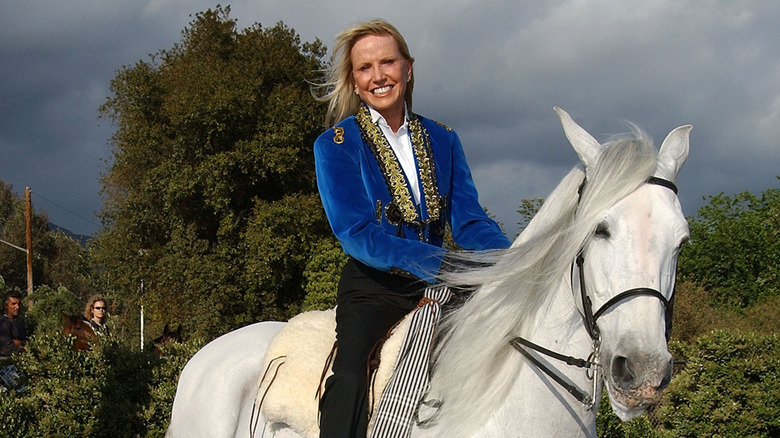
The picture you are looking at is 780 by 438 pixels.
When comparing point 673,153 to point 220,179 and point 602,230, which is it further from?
point 220,179


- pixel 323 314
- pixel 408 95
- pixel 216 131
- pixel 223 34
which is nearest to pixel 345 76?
pixel 408 95

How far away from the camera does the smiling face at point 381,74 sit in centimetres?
340

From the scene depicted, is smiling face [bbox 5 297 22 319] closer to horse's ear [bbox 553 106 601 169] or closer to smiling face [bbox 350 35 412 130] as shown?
smiling face [bbox 350 35 412 130]

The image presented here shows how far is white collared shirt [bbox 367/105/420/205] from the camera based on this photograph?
324cm

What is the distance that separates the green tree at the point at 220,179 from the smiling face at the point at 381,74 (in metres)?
11.3

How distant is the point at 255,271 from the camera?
578 inches

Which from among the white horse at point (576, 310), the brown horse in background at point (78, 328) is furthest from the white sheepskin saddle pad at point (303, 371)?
the brown horse in background at point (78, 328)

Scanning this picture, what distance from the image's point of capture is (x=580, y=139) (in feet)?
8.11

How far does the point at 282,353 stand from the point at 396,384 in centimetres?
85

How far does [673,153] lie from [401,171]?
120cm

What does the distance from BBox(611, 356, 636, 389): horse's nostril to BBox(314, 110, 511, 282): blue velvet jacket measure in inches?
32.9

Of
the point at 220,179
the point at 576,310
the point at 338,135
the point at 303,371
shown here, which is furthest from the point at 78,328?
the point at 576,310

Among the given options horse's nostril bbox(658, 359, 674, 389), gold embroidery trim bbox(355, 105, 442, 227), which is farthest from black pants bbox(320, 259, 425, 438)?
horse's nostril bbox(658, 359, 674, 389)

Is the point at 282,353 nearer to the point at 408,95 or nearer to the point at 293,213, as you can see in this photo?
the point at 408,95
